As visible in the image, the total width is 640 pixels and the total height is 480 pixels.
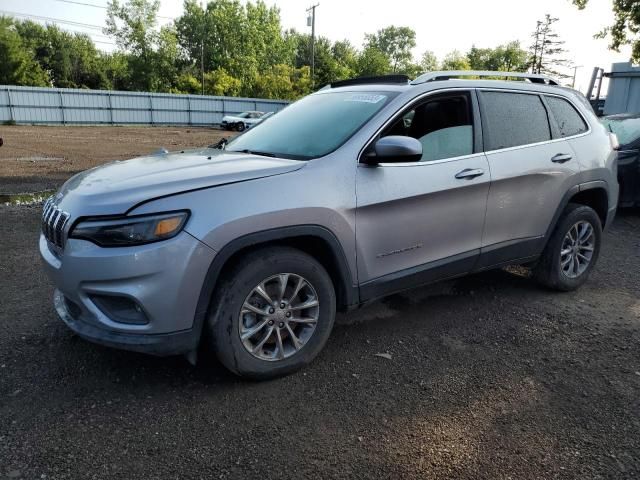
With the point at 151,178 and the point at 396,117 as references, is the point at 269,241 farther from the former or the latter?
the point at 396,117

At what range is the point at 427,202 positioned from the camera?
3400 millimetres

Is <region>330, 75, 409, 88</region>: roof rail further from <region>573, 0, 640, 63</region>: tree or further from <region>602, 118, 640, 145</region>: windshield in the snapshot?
<region>573, 0, 640, 63</region>: tree

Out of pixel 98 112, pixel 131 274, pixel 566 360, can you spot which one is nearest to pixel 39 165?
pixel 131 274

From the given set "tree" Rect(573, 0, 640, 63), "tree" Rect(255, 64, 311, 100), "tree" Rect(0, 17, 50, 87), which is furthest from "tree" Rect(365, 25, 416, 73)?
"tree" Rect(573, 0, 640, 63)

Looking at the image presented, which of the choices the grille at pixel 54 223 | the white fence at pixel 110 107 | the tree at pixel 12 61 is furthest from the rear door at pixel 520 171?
the tree at pixel 12 61

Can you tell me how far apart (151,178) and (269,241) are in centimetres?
73

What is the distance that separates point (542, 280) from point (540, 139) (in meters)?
1.26

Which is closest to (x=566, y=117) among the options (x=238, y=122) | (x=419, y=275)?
(x=419, y=275)

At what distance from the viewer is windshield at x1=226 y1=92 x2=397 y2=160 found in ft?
10.9

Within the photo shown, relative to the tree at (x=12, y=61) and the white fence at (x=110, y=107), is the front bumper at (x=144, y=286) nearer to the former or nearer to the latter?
the white fence at (x=110, y=107)

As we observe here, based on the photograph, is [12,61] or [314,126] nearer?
[314,126]

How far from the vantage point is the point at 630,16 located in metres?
18.2

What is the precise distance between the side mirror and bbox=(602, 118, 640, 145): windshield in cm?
602

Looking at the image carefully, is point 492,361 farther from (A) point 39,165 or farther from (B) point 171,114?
(B) point 171,114
